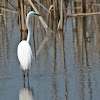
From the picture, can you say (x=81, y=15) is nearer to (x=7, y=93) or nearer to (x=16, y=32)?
(x=16, y=32)

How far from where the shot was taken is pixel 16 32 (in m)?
12.5

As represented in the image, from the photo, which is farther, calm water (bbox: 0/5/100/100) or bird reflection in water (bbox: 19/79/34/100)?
calm water (bbox: 0/5/100/100)

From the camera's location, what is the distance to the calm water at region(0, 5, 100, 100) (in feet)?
21.7

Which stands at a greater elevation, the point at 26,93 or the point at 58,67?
the point at 58,67

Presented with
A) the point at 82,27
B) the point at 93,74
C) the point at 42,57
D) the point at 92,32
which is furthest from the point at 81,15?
the point at 93,74

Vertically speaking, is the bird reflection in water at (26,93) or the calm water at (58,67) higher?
the calm water at (58,67)

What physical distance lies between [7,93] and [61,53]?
3.20 metres

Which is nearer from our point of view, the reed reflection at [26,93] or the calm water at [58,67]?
the reed reflection at [26,93]

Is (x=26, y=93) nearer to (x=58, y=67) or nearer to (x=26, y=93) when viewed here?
(x=26, y=93)

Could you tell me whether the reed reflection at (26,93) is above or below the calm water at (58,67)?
below

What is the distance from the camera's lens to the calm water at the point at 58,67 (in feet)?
21.7

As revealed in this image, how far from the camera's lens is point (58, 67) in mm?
8367

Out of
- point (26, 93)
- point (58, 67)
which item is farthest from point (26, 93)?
point (58, 67)

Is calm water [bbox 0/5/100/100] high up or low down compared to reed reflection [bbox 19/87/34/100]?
up
